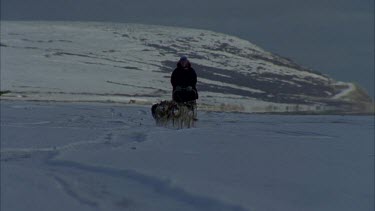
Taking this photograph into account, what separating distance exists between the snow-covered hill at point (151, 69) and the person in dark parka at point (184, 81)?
48.6 meters

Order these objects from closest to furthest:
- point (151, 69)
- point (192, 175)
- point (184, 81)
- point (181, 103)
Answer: point (192, 175) < point (181, 103) < point (184, 81) < point (151, 69)

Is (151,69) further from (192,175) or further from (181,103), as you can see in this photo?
(192,175)

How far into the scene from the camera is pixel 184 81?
15750 millimetres

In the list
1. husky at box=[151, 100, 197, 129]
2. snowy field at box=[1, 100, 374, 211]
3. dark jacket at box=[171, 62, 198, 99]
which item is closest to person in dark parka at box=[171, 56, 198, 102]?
dark jacket at box=[171, 62, 198, 99]

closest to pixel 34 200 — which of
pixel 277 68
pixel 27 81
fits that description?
pixel 27 81

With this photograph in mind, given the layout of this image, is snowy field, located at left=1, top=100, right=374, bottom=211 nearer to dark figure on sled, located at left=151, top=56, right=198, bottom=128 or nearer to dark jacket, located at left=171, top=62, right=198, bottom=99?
dark figure on sled, located at left=151, top=56, right=198, bottom=128

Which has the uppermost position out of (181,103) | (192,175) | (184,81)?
(184,81)

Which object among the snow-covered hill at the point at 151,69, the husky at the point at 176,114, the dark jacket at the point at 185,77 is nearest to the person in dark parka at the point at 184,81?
the dark jacket at the point at 185,77

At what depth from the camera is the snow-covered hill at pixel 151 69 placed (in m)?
75.5

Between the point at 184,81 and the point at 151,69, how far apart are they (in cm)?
7858

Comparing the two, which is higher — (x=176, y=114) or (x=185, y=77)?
(x=185, y=77)

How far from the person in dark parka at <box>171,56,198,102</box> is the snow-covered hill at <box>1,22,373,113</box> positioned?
48.6 meters

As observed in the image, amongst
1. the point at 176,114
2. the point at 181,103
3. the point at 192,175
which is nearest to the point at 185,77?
the point at 181,103

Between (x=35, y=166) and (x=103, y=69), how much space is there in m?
87.0
